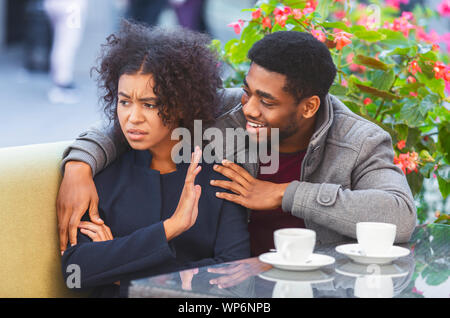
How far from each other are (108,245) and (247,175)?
46 centimetres

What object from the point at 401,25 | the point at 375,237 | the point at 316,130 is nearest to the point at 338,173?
the point at 316,130

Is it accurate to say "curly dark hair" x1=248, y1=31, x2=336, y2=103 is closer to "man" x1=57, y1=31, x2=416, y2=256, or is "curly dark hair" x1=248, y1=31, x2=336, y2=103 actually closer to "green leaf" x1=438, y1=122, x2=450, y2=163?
"man" x1=57, y1=31, x2=416, y2=256

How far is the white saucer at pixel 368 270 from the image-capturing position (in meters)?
1.49

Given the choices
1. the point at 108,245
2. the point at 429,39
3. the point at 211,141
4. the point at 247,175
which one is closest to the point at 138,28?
the point at 211,141

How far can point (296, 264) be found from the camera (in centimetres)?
145

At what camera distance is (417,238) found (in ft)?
6.30

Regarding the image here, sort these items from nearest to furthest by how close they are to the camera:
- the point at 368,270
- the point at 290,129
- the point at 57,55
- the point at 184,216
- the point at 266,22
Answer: the point at 368,270 < the point at 184,216 < the point at 290,129 < the point at 266,22 < the point at 57,55

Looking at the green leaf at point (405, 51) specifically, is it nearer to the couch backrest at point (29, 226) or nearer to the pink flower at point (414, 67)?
the pink flower at point (414, 67)

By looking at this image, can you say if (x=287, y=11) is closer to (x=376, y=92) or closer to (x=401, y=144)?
(x=376, y=92)

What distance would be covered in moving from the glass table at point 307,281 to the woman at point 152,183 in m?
0.26

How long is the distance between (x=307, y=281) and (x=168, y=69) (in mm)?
791

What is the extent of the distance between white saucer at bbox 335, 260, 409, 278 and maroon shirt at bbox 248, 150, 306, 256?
49 cm

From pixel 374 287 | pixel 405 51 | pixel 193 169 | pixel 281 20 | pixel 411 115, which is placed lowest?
pixel 374 287

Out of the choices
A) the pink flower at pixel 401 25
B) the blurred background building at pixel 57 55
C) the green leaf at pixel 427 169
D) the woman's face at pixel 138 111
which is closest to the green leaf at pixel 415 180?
the green leaf at pixel 427 169
